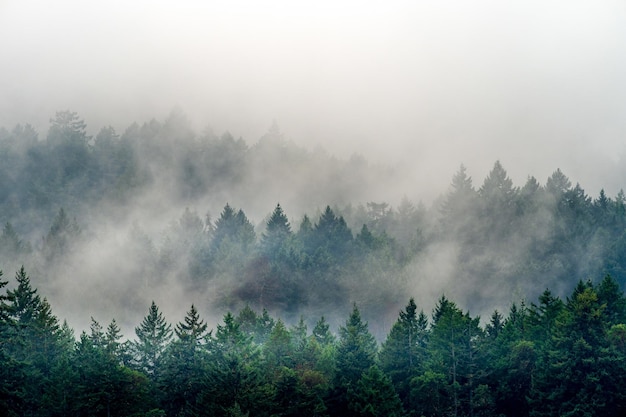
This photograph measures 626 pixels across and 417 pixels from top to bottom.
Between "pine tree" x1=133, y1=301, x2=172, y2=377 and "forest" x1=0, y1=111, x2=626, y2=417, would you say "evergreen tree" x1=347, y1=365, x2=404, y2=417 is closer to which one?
"forest" x1=0, y1=111, x2=626, y2=417

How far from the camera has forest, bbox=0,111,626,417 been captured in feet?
255

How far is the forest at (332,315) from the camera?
255ft

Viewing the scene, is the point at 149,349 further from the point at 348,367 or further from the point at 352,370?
the point at 352,370

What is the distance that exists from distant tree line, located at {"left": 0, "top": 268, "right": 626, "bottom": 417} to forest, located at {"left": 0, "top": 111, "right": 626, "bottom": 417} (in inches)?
7.5

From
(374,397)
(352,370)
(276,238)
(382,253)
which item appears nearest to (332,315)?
(382,253)

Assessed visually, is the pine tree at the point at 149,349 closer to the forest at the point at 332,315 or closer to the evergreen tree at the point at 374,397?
the forest at the point at 332,315

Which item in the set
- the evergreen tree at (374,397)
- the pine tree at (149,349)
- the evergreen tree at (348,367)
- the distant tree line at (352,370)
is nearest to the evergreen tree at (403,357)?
the distant tree line at (352,370)

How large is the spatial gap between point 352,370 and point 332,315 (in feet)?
214

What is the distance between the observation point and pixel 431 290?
161625 mm

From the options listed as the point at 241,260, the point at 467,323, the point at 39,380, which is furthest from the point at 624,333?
the point at 241,260

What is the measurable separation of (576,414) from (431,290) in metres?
85.0

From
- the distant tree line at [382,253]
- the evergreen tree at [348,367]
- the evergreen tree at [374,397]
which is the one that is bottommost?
the evergreen tree at [374,397]

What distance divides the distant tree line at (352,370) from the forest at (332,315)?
0.63 ft

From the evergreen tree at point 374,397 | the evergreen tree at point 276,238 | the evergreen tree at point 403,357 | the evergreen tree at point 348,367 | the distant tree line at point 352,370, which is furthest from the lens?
the evergreen tree at point 276,238
